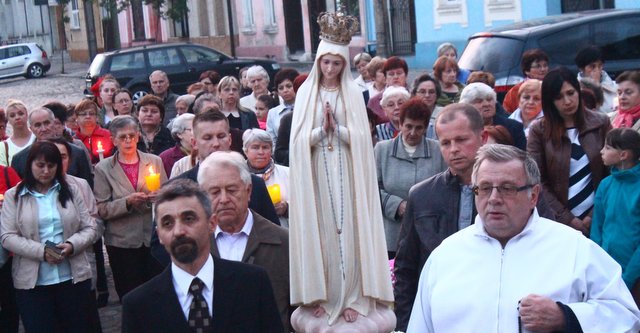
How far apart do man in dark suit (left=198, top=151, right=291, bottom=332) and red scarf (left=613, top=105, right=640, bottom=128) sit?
12.0ft

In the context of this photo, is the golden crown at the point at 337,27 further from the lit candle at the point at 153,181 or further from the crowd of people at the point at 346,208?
the lit candle at the point at 153,181

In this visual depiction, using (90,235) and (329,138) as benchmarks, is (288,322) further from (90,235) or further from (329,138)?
(90,235)

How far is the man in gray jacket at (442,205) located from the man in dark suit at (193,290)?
55.2 inches

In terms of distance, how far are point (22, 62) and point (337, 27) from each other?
136ft

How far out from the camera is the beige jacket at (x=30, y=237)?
28.4 ft

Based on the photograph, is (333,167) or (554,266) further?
(333,167)

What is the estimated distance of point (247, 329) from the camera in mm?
4699

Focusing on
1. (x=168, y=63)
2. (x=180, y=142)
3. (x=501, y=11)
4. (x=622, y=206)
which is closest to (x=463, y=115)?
(x=622, y=206)

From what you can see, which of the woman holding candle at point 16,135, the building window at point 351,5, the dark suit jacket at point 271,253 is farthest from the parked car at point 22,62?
the dark suit jacket at point 271,253

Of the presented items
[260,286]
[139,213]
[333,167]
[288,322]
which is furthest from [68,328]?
[260,286]

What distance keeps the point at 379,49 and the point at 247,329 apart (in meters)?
22.9

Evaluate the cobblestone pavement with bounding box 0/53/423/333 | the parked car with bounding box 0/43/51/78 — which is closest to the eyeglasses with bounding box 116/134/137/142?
the cobblestone pavement with bounding box 0/53/423/333

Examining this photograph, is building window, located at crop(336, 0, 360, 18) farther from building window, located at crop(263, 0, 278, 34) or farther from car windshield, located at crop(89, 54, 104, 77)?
car windshield, located at crop(89, 54, 104, 77)

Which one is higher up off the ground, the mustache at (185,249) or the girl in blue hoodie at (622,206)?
the mustache at (185,249)
